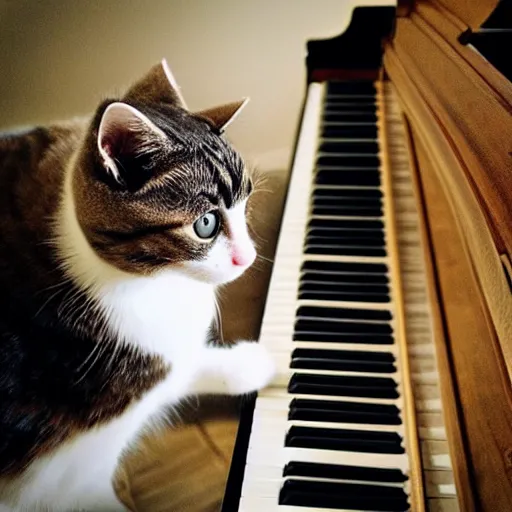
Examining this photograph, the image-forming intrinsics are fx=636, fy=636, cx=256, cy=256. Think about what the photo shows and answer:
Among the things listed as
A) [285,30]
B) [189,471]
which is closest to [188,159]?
[189,471]

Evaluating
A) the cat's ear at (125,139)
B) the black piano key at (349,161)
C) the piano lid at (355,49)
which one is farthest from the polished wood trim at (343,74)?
the cat's ear at (125,139)

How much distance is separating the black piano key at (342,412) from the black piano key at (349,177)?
42cm

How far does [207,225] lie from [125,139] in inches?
5.5

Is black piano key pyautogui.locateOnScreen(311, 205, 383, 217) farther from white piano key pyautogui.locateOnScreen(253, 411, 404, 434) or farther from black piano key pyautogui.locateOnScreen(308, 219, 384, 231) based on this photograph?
white piano key pyautogui.locateOnScreen(253, 411, 404, 434)

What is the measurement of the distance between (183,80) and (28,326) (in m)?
0.46

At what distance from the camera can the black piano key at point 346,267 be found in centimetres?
93

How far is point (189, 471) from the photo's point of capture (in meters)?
0.77

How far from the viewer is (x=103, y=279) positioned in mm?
739

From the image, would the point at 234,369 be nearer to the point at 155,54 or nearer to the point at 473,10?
the point at 155,54

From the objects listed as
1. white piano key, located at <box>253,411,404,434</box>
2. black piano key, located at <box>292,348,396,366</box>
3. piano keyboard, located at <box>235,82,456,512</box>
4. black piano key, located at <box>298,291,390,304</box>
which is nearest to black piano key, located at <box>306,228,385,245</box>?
piano keyboard, located at <box>235,82,456,512</box>

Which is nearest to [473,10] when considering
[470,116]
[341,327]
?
[470,116]

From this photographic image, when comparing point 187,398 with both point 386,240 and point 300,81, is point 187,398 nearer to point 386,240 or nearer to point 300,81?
point 386,240

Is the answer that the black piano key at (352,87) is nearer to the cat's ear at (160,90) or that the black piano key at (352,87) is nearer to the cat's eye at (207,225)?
the cat's ear at (160,90)

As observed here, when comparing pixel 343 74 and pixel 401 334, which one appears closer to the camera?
pixel 401 334
